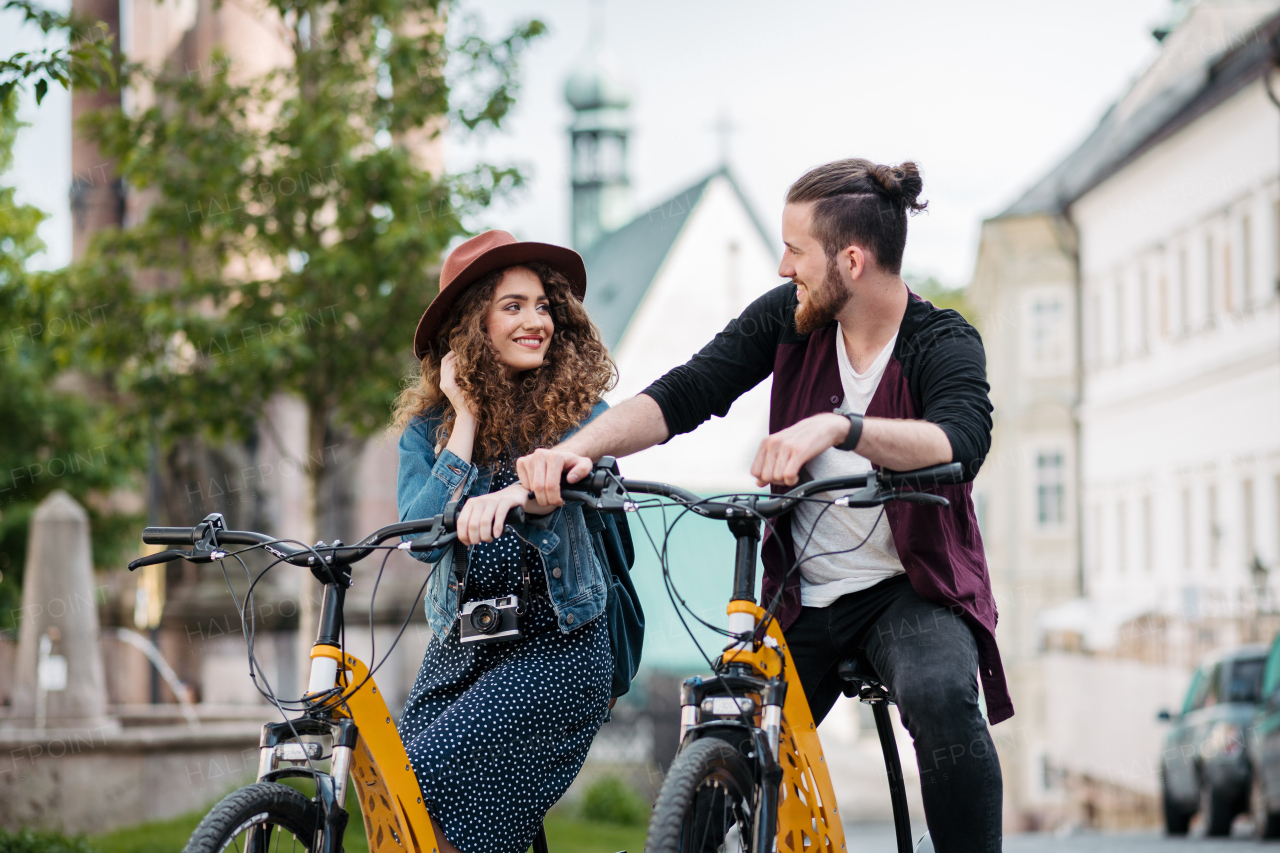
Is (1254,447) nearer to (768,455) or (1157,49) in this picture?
(1157,49)

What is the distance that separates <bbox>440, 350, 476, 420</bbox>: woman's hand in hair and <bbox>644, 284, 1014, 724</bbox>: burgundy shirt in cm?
45

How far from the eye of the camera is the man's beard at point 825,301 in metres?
3.99

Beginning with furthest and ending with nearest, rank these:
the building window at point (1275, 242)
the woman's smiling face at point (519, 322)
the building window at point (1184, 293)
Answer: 1. the building window at point (1184, 293)
2. the building window at point (1275, 242)
3. the woman's smiling face at point (519, 322)

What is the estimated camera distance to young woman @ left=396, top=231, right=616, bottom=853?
3977 mm

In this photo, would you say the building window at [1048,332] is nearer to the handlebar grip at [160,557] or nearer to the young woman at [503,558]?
the young woman at [503,558]

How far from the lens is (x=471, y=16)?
42.2 ft

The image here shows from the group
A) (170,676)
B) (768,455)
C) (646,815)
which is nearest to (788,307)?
(768,455)

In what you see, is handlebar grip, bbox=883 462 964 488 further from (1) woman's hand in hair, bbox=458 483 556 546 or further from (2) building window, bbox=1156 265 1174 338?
(2) building window, bbox=1156 265 1174 338

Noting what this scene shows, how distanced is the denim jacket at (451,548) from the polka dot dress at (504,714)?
63 mm

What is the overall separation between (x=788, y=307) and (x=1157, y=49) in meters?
37.9

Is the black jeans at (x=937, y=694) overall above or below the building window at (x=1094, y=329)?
below

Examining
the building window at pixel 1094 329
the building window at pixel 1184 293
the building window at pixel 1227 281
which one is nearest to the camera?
the building window at pixel 1227 281

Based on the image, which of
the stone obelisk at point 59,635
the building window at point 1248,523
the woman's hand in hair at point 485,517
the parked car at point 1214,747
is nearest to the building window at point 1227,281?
the building window at point 1248,523

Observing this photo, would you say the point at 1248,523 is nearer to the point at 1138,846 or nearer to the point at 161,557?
the point at 1138,846
